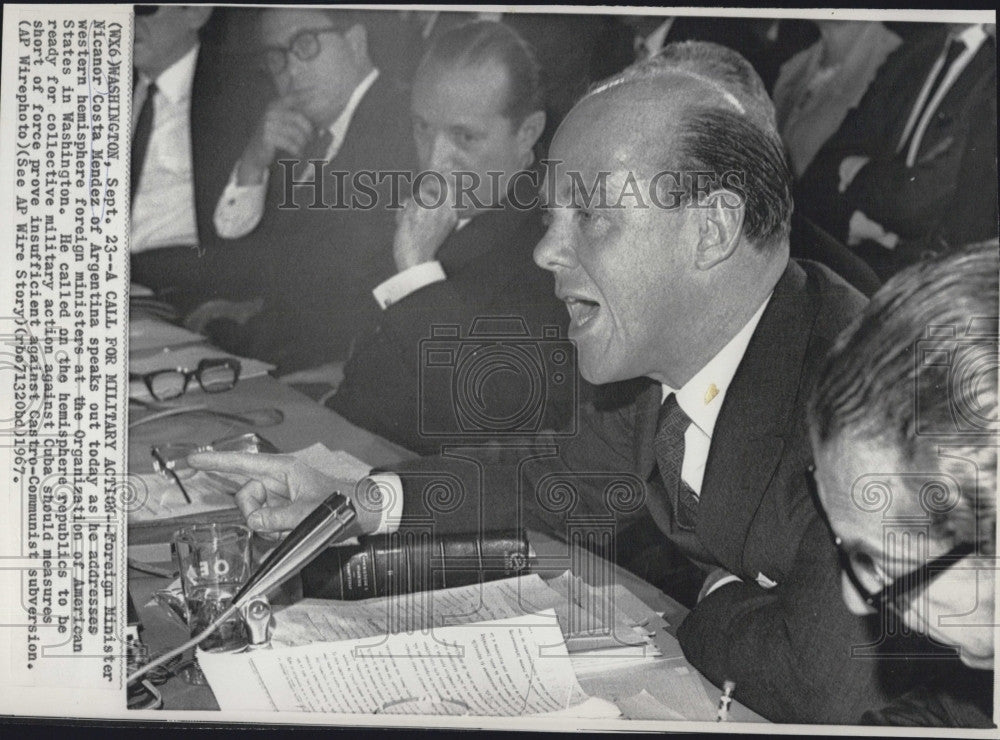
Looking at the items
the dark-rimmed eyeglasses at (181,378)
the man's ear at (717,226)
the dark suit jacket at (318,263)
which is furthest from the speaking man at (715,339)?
the dark-rimmed eyeglasses at (181,378)

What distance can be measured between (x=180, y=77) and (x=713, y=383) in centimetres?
87

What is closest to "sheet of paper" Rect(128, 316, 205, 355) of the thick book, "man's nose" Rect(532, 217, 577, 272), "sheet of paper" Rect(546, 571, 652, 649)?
the thick book

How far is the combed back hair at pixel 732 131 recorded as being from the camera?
1.46 metres

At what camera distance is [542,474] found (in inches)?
60.1

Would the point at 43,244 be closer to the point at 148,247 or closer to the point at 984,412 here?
the point at 148,247

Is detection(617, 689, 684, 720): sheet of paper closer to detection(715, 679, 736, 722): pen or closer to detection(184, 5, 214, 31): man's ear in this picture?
detection(715, 679, 736, 722): pen

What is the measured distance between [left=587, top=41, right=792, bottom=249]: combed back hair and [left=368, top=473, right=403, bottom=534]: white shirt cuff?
59 cm

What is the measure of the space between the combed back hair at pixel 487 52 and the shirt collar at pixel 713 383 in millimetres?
428

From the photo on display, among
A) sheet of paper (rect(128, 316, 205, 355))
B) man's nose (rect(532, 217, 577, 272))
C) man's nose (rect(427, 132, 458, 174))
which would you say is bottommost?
sheet of paper (rect(128, 316, 205, 355))

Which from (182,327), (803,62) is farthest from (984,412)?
(182,327)

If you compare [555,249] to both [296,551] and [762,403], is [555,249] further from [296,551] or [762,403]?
[296,551]

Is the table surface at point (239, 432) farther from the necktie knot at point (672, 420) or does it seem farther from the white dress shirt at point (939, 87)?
the white dress shirt at point (939, 87)

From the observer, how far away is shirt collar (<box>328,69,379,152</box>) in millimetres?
1513

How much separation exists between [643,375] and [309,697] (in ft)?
2.15
